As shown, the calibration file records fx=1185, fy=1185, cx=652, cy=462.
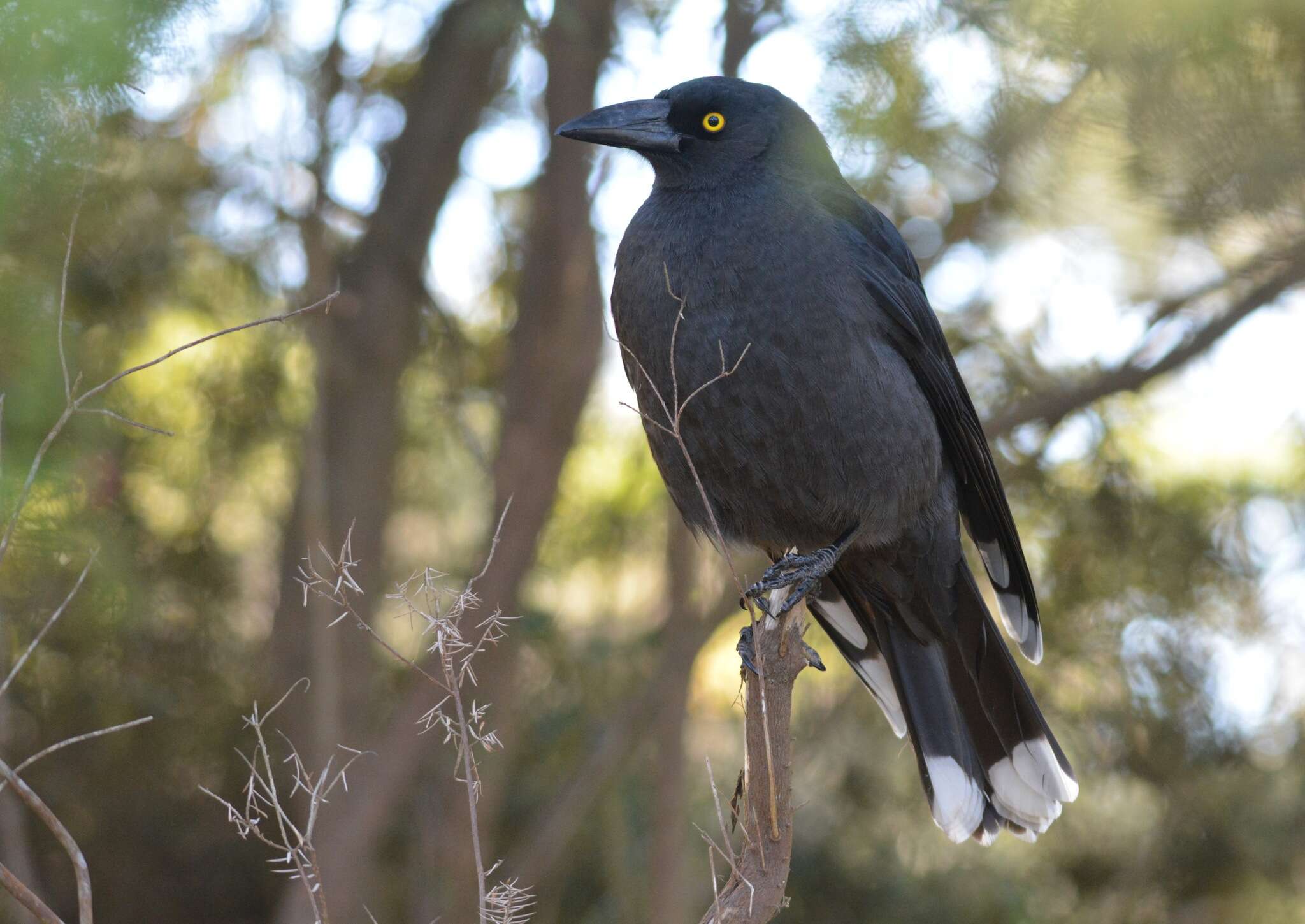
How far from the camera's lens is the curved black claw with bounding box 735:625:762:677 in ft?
8.42

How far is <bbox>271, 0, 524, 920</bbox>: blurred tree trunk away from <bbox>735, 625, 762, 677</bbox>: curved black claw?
2.38 m

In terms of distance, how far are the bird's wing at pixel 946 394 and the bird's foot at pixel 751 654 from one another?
892mm

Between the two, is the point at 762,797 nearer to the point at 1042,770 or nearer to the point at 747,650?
the point at 747,650

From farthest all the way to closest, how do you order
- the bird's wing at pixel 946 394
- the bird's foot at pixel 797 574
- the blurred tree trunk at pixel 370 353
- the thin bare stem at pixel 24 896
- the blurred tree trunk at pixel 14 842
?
1. the blurred tree trunk at pixel 370 353
2. the blurred tree trunk at pixel 14 842
3. the bird's wing at pixel 946 394
4. the bird's foot at pixel 797 574
5. the thin bare stem at pixel 24 896

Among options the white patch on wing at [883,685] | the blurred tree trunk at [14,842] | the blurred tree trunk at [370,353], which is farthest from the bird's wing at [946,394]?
the blurred tree trunk at [14,842]

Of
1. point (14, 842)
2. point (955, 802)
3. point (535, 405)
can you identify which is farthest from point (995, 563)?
point (14, 842)

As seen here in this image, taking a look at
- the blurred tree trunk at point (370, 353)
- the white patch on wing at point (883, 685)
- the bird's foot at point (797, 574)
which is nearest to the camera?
the bird's foot at point (797, 574)

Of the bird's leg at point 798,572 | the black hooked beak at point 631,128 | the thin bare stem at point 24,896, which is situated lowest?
the bird's leg at point 798,572

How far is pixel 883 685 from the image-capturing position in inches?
139

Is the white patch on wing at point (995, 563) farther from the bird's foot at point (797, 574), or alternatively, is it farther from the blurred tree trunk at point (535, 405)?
the blurred tree trunk at point (535, 405)

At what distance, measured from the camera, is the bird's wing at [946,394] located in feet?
10.3

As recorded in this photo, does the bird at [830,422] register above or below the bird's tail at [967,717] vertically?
above

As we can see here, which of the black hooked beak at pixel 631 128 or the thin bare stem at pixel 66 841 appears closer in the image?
the thin bare stem at pixel 66 841

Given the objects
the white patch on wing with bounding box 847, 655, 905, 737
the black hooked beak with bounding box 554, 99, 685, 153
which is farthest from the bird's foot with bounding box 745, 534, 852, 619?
the black hooked beak with bounding box 554, 99, 685, 153
